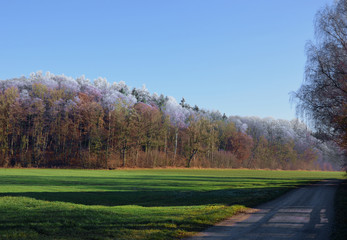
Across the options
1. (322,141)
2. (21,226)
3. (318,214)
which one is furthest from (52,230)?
(322,141)

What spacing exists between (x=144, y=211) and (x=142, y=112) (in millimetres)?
74738

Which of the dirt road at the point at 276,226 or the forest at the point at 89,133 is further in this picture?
the forest at the point at 89,133

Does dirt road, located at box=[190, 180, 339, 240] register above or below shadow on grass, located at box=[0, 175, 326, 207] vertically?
above

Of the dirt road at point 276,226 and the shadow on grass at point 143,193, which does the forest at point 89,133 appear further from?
the dirt road at point 276,226

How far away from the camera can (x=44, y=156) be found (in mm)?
76062

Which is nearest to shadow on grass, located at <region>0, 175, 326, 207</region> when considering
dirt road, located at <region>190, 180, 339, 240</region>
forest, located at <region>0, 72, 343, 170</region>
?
dirt road, located at <region>190, 180, 339, 240</region>

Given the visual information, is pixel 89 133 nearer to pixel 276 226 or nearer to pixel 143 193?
pixel 143 193

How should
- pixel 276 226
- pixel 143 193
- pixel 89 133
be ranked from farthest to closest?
pixel 89 133, pixel 143 193, pixel 276 226

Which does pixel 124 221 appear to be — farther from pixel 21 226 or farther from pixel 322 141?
pixel 322 141

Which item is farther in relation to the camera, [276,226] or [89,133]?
[89,133]

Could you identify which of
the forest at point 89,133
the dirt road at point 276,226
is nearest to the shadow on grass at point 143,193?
the dirt road at point 276,226

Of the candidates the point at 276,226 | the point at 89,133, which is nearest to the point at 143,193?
the point at 276,226

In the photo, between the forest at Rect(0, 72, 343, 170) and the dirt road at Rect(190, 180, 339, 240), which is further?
the forest at Rect(0, 72, 343, 170)

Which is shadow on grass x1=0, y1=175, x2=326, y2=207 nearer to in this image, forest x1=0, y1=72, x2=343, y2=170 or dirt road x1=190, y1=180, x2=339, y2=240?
dirt road x1=190, y1=180, x2=339, y2=240
